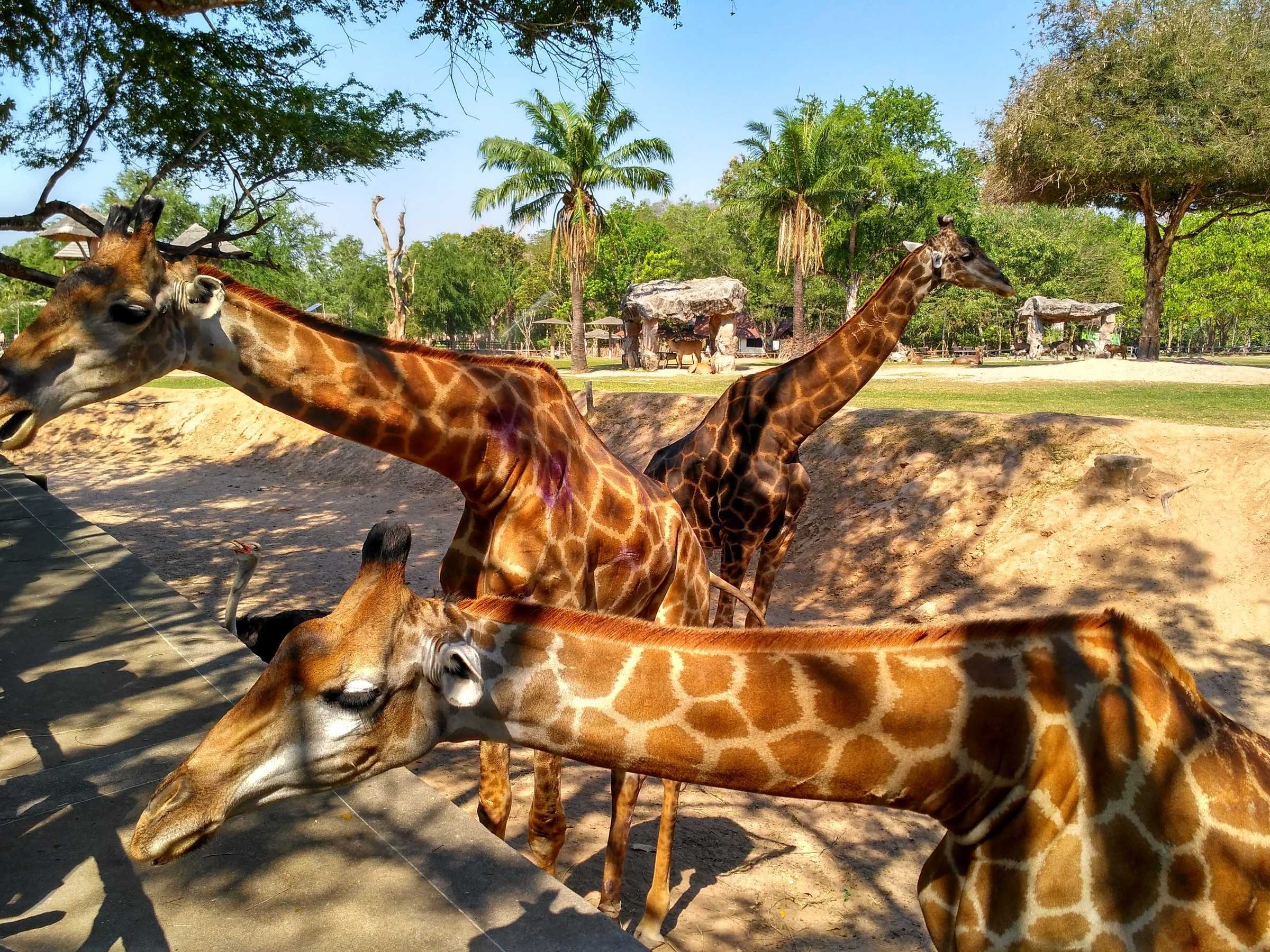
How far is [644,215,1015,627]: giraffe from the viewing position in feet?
23.9

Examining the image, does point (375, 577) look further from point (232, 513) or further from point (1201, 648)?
point (232, 513)

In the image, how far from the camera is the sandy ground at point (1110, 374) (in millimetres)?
22047

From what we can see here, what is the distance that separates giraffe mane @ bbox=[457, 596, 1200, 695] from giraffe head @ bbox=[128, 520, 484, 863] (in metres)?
0.25

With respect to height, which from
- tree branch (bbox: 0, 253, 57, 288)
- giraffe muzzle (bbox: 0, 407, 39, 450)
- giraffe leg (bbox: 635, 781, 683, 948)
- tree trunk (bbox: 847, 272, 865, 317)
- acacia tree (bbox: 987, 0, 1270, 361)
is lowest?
giraffe leg (bbox: 635, 781, 683, 948)

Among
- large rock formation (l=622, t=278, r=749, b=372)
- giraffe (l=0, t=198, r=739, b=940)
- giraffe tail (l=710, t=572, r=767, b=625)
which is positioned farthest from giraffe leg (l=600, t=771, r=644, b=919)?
large rock formation (l=622, t=278, r=749, b=372)

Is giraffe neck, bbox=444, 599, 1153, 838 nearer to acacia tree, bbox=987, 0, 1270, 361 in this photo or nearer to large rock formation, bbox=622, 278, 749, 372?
acacia tree, bbox=987, 0, 1270, 361

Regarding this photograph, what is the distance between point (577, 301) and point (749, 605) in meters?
35.3

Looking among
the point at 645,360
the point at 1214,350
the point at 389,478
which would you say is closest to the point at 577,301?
the point at 645,360

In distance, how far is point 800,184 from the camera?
138 feet

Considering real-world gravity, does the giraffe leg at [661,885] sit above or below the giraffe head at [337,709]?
below

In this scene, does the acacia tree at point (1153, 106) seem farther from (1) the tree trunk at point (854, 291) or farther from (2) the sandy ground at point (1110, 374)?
(1) the tree trunk at point (854, 291)

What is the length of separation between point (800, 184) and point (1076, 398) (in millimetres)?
27629

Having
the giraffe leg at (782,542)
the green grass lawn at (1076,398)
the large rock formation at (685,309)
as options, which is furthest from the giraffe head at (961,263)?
the large rock formation at (685,309)

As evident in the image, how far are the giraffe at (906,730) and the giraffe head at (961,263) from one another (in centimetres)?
547
